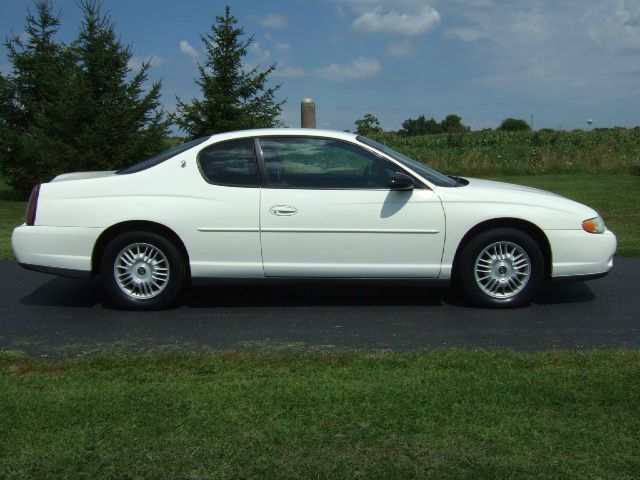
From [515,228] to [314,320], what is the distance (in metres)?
1.90

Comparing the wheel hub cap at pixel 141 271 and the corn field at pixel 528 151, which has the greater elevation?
the corn field at pixel 528 151

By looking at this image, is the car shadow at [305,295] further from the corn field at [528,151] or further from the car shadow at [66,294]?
the corn field at [528,151]

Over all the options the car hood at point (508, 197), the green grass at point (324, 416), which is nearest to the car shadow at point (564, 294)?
the car hood at point (508, 197)

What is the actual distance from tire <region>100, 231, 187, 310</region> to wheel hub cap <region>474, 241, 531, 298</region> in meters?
2.54

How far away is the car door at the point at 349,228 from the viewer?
5988 mm

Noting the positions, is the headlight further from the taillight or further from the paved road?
the taillight

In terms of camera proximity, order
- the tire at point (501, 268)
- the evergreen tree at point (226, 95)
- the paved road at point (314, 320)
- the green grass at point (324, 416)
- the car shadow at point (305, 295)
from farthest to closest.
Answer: the evergreen tree at point (226, 95) → the car shadow at point (305, 295) → the tire at point (501, 268) → the paved road at point (314, 320) → the green grass at point (324, 416)

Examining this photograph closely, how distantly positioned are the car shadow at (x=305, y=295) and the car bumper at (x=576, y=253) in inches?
16.7

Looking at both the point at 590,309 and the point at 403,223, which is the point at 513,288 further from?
the point at 403,223

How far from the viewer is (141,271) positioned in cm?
620

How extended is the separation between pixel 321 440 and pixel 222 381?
1029 millimetres

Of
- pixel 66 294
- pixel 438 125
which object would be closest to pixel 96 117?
pixel 66 294

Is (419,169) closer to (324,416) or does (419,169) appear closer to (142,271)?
(142,271)

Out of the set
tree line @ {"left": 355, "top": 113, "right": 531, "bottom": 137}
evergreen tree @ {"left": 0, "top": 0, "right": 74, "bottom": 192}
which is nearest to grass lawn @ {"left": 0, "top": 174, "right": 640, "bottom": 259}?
evergreen tree @ {"left": 0, "top": 0, "right": 74, "bottom": 192}
